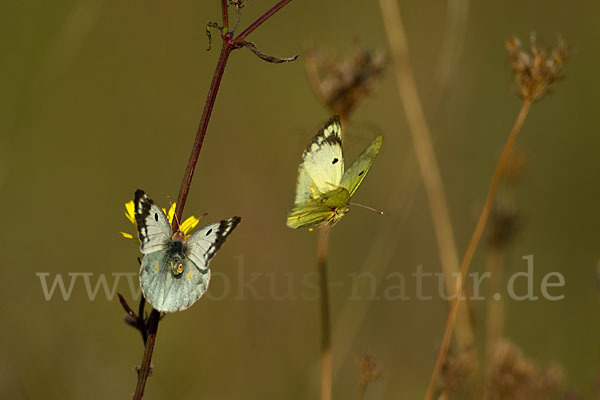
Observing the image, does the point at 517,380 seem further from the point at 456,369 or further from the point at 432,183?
the point at 432,183

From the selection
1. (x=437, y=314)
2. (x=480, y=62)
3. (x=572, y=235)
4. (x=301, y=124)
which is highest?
(x=480, y=62)

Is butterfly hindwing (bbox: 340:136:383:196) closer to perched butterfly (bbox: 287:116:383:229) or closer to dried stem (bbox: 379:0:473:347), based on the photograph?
perched butterfly (bbox: 287:116:383:229)

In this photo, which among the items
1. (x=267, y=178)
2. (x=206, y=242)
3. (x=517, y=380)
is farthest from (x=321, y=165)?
(x=267, y=178)

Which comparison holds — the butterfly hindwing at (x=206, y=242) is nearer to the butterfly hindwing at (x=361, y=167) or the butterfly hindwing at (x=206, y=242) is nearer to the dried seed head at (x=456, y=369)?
the butterfly hindwing at (x=361, y=167)

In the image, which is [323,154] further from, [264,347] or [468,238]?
[468,238]

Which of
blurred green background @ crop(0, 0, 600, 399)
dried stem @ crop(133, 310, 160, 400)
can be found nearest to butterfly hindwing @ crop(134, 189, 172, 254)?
dried stem @ crop(133, 310, 160, 400)

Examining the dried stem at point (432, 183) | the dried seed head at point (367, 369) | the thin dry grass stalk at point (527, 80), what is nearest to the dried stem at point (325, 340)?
the dried seed head at point (367, 369)

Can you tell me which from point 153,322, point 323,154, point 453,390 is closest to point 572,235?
point 453,390
